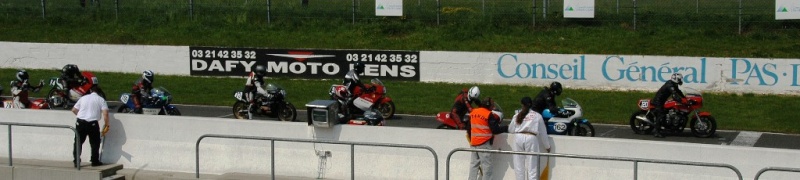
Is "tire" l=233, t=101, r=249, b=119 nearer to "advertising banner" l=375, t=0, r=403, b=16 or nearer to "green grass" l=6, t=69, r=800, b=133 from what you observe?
"green grass" l=6, t=69, r=800, b=133

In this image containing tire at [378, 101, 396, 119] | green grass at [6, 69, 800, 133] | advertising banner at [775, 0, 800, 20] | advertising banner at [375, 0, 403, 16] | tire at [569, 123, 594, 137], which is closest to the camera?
tire at [569, 123, 594, 137]

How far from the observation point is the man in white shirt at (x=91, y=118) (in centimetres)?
1503

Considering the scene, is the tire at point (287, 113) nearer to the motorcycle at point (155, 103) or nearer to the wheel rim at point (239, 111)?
the wheel rim at point (239, 111)

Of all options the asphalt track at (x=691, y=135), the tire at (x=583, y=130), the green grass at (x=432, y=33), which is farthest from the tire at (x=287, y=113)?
the tire at (x=583, y=130)

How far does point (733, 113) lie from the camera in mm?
24484

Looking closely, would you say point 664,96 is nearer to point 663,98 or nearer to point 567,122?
point 663,98

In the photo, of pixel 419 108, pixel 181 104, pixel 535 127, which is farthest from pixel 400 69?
pixel 535 127

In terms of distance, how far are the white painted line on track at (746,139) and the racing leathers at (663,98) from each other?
1.33m

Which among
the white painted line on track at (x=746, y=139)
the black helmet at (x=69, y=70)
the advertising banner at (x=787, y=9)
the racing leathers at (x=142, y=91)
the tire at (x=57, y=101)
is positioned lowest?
the white painted line on track at (x=746, y=139)

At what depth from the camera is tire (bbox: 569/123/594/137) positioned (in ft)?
63.3

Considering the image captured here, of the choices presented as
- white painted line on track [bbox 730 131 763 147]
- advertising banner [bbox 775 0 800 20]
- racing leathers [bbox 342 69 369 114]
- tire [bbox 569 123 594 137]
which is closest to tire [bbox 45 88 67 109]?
racing leathers [bbox 342 69 369 114]

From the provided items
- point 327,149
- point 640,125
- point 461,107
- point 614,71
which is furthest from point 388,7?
point 327,149

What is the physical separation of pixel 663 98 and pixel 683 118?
59 centimetres

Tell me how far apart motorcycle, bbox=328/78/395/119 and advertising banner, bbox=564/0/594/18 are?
12733 mm
